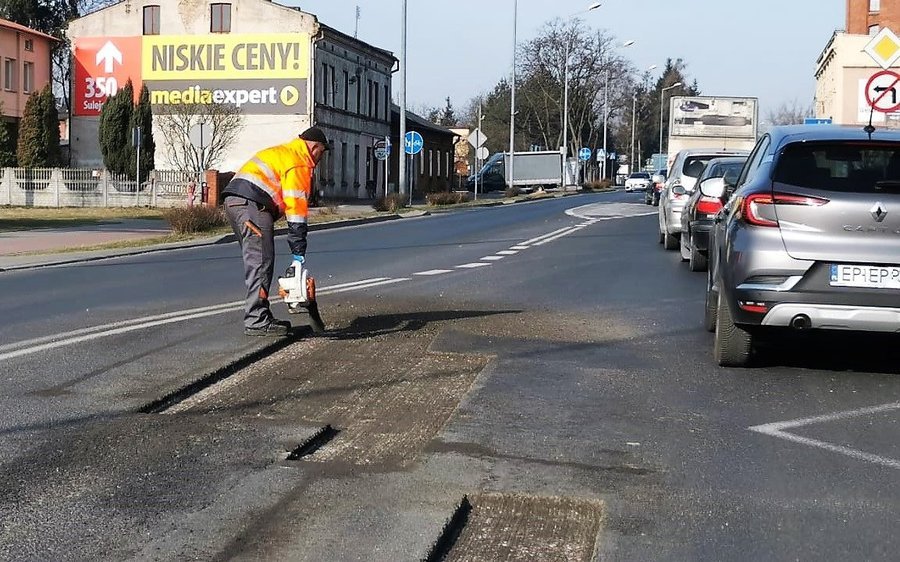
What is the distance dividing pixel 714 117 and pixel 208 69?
2663 cm

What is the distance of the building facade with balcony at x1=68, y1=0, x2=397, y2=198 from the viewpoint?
52.5m

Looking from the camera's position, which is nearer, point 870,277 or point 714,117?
point 870,277

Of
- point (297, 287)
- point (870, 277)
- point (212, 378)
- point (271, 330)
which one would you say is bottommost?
point (212, 378)

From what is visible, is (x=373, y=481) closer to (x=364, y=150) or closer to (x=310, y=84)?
(x=310, y=84)

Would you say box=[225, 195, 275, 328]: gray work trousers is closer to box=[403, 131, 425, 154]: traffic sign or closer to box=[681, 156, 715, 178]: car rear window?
box=[681, 156, 715, 178]: car rear window

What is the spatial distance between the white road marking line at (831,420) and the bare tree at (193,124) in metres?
39.4

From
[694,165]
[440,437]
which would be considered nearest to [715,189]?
[440,437]

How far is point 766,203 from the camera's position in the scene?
25.6 ft

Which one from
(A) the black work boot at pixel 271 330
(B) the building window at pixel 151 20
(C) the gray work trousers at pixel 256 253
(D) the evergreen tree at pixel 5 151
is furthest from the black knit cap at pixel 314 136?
(B) the building window at pixel 151 20

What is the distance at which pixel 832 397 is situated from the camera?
7500 millimetres

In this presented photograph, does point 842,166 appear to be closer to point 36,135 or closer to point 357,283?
point 357,283

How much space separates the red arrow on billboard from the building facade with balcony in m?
0.05

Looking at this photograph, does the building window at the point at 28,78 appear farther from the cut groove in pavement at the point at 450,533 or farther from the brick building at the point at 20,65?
the cut groove in pavement at the point at 450,533

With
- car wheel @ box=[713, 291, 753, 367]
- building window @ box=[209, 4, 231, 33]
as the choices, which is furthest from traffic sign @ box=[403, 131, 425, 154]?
car wheel @ box=[713, 291, 753, 367]
